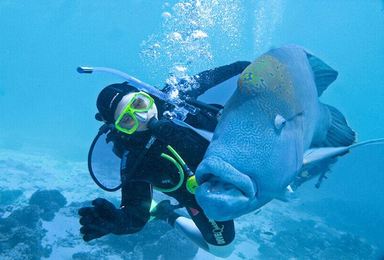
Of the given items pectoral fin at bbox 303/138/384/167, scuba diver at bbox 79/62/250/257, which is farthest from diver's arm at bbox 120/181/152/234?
pectoral fin at bbox 303/138/384/167

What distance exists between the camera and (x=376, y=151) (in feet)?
70.1

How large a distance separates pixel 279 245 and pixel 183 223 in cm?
780

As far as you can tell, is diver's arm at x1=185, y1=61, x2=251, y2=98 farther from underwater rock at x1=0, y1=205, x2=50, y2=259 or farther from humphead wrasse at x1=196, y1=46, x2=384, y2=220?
underwater rock at x1=0, y1=205, x2=50, y2=259

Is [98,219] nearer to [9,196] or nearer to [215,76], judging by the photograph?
[215,76]

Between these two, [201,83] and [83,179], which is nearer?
[201,83]

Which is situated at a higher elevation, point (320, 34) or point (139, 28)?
point (320, 34)

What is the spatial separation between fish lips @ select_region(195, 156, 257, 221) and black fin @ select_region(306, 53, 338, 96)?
1227mm

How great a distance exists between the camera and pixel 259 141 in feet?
4.67

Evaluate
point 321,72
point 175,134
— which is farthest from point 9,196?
point 321,72

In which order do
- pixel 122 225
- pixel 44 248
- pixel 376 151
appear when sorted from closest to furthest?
pixel 122 225 → pixel 44 248 → pixel 376 151

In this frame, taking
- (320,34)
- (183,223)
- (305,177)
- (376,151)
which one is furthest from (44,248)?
(320,34)

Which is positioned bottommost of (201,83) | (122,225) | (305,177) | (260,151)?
(122,225)

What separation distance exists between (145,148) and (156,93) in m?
0.96

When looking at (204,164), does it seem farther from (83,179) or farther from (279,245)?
(83,179)
